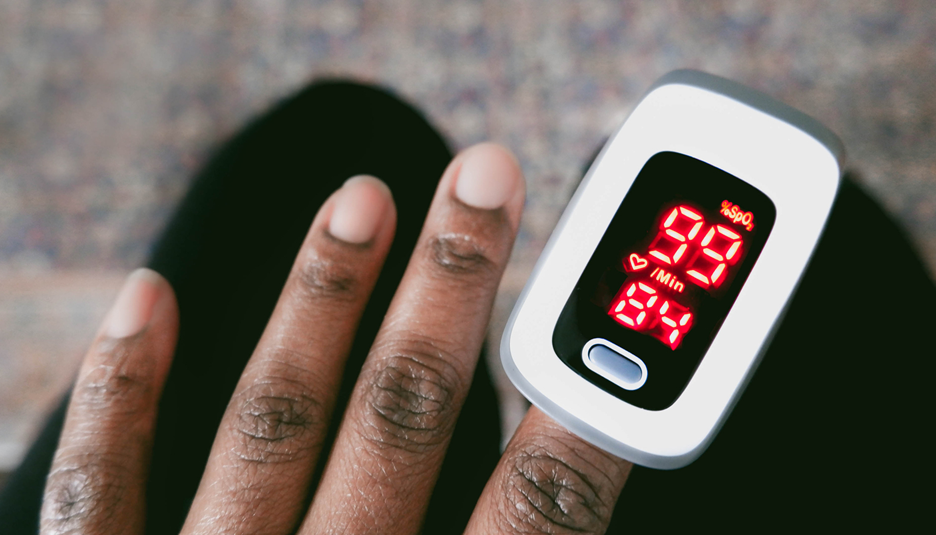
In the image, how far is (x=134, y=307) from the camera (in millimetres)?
895

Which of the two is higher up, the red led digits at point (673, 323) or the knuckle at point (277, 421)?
the red led digits at point (673, 323)

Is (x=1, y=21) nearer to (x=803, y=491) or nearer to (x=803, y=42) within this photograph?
(x=803, y=42)

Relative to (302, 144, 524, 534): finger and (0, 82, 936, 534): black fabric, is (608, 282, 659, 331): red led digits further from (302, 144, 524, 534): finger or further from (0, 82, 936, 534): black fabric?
(0, 82, 936, 534): black fabric

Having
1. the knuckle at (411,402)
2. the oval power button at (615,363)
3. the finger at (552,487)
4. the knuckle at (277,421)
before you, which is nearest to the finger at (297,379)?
the knuckle at (277,421)

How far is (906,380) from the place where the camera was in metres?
1.01

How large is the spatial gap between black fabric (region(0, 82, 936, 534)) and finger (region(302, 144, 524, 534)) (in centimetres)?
17

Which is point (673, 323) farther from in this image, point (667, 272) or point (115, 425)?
point (115, 425)

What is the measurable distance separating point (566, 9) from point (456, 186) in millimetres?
679

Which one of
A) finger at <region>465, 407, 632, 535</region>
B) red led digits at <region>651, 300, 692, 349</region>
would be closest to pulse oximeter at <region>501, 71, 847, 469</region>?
red led digits at <region>651, 300, 692, 349</region>

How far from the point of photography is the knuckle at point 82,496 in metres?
0.84

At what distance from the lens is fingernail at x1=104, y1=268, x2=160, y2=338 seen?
0.89 meters

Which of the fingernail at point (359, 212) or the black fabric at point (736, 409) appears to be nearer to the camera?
the fingernail at point (359, 212)

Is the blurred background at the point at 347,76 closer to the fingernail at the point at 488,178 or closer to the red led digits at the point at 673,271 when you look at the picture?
the fingernail at the point at 488,178

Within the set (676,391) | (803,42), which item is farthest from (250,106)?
(803,42)
